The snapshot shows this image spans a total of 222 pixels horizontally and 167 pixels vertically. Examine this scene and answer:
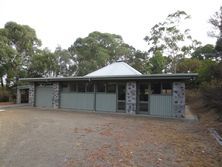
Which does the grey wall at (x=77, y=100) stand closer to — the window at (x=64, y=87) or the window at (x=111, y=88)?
the window at (x=64, y=87)

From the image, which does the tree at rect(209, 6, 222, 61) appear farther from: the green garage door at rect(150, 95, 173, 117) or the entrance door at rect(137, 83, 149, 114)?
the entrance door at rect(137, 83, 149, 114)

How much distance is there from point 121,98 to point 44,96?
7045 mm

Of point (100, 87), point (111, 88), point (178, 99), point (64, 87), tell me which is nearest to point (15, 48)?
point (64, 87)

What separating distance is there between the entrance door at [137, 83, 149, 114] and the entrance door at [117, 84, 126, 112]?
1.08 meters

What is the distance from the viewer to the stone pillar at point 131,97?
1538cm

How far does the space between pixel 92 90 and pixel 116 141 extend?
10115 mm

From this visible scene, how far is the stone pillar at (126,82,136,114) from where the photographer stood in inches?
606

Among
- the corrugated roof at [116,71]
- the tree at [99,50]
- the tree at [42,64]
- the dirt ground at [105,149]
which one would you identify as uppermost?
the tree at [99,50]

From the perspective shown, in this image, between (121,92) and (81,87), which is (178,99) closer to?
(121,92)

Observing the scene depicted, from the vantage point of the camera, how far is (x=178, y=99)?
13938 mm

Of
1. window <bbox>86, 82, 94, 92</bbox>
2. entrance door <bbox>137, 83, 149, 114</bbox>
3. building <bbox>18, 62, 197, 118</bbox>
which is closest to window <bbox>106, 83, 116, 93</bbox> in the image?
building <bbox>18, 62, 197, 118</bbox>

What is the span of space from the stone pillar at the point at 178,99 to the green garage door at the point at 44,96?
987cm

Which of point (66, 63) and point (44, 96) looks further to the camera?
point (66, 63)

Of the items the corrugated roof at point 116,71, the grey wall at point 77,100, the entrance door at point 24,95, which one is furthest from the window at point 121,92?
the entrance door at point 24,95
